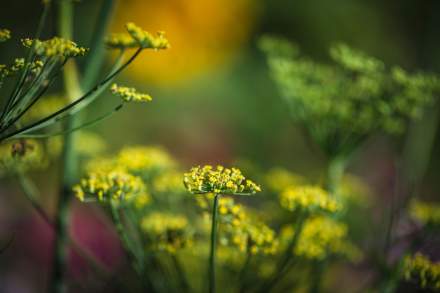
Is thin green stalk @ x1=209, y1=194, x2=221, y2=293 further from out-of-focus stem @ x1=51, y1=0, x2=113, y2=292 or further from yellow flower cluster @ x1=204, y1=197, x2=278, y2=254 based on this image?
out-of-focus stem @ x1=51, y1=0, x2=113, y2=292

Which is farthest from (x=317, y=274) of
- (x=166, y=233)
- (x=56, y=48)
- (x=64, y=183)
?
(x=56, y=48)

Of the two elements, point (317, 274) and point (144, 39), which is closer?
point (144, 39)

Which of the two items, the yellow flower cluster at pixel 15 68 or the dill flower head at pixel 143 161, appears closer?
the yellow flower cluster at pixel 15 68

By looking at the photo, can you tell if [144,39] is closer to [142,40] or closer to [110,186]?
[142,40]

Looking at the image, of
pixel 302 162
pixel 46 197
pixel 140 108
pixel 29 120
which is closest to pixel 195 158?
pixel 140 108

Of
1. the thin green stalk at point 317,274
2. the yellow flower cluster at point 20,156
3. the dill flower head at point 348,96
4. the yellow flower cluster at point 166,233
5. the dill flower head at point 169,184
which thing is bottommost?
the thin green stalk at point 317,274

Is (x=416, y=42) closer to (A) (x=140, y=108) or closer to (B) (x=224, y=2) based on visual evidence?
(B) (x=224, y=2)

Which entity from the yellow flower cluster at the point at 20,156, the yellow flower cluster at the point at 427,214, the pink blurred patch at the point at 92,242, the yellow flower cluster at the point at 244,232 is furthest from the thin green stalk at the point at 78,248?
the pink blurred patch at the point at 92,242

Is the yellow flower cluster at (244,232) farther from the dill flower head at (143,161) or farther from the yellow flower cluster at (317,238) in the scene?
the dill flower head at (143,161)

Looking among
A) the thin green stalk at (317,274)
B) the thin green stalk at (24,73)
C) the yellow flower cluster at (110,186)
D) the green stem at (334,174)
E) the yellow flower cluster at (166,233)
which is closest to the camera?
the thin green stalk at (24,73)
